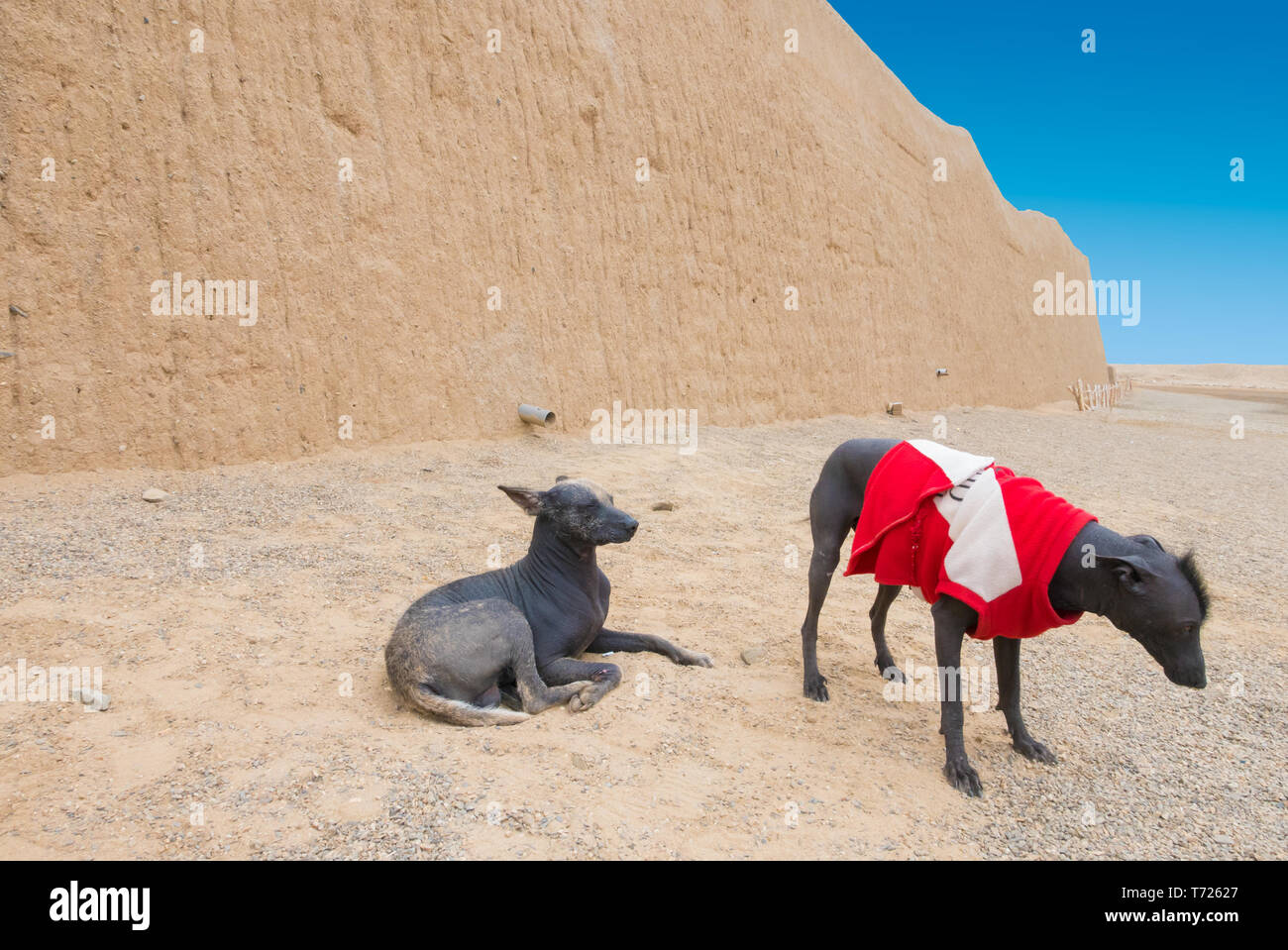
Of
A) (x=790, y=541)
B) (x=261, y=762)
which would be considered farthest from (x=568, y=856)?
(x=790, y=541)

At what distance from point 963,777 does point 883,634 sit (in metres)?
1.33

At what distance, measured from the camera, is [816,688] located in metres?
4.34

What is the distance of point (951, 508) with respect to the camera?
12.1 ft

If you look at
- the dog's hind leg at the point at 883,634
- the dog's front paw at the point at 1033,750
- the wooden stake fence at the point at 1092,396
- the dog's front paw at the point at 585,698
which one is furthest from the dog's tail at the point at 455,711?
the wooden stake fence at the point at 1092,396

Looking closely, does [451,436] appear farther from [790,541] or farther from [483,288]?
[790,541]

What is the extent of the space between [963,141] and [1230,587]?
2006cm

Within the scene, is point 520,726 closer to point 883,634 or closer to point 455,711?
point 455,711

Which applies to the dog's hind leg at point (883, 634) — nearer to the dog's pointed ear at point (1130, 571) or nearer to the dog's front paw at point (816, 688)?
the dog's front paw at point (816, 688)

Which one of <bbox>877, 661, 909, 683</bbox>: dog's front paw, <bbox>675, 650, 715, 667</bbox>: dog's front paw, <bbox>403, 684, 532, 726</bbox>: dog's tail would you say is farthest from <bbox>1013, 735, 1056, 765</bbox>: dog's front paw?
<bbox>403, 684, 532, 726</bbox>: dog's tail

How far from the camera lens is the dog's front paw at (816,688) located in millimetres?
4307

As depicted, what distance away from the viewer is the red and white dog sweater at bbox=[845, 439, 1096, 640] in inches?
135

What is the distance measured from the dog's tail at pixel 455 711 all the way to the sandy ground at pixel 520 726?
0.09 meters

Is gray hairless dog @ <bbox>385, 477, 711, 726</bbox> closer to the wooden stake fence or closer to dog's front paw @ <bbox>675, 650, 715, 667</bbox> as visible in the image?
dog's front paw @ <bbox>675, 650, 715, 667</bbox>

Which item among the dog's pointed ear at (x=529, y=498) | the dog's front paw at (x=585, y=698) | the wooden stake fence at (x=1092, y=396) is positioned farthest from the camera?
the wooden stake fence at (x=1092, y=396)
